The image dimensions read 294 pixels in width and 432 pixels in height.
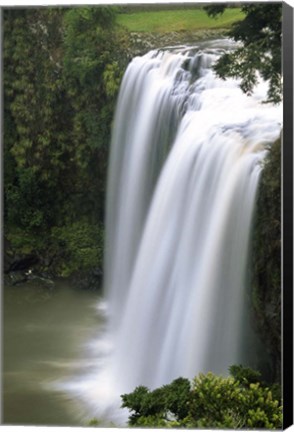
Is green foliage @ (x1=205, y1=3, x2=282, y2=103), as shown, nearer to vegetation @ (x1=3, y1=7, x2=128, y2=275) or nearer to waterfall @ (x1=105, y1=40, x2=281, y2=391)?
waterfall @ (x1=105, y1=40, x2=281, y2=391)

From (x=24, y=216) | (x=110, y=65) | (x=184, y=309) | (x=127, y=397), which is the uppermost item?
(x=110, y=65)

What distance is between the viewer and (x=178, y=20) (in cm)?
913

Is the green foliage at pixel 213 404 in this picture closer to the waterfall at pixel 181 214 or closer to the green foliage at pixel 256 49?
the waterfall at pixel 181 214

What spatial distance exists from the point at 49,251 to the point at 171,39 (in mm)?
1671

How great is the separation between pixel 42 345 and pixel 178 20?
2.40 m

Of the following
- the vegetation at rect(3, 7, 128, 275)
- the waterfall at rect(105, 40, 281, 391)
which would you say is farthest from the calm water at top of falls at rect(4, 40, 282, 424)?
the vegetation at rect(3, 7, 128, 275)

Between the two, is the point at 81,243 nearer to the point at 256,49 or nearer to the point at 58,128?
the point at 58,128

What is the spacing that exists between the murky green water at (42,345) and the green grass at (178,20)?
1.85m

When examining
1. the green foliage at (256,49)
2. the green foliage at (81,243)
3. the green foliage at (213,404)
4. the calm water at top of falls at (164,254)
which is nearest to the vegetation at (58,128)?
the green foliage at (81,243)

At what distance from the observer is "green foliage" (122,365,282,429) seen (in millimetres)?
8922

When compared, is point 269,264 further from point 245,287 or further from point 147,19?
point 147,19

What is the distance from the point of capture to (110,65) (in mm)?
9242

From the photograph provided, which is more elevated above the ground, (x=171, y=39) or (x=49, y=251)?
(x=171, y=39)

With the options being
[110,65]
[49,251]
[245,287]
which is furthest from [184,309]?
[110,65]
